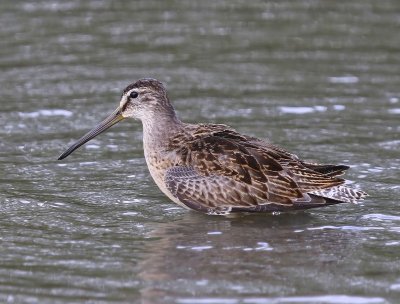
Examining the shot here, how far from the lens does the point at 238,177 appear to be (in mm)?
11211

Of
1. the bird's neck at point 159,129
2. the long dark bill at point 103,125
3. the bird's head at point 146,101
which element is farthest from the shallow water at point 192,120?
the bird's head at point 146,101

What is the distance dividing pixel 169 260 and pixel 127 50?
741cm

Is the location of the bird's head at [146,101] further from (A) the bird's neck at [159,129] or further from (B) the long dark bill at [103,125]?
(B) the long dark bill at [103,125]

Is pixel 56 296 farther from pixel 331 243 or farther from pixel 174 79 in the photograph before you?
pixel 174 79

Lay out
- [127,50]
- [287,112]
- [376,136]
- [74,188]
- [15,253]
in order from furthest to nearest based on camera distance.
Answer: [127,50] → [287,112] → [376,136] → [74,188] → [15,253]

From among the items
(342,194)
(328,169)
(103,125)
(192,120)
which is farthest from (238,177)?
(192,120)

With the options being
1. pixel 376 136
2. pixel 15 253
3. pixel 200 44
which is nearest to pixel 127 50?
pixel 200 44

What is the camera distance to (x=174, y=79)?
1550 centimetres

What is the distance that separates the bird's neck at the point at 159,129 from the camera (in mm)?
11711

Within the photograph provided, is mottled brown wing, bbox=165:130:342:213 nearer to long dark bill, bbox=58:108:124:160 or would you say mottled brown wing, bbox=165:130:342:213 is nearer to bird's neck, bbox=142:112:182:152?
bird's neck, bbox=142:112:182:152

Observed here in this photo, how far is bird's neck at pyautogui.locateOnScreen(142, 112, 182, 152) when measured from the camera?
1171 cm

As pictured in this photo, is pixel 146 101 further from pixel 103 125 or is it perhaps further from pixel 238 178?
pixel 238 178

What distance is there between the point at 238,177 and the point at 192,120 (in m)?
3.08

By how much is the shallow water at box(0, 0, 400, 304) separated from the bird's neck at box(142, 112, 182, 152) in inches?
25.1
